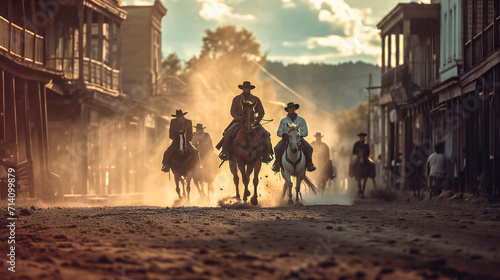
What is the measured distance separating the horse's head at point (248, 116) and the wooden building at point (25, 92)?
6.64 m

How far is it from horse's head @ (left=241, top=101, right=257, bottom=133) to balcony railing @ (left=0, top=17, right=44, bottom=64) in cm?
738

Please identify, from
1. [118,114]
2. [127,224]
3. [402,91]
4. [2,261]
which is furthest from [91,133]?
[2,261]

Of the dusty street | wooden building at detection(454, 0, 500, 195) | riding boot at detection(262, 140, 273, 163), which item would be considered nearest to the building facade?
wooden building at detection(454, 0, 500, 195)

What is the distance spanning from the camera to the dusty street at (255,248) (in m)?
6.48

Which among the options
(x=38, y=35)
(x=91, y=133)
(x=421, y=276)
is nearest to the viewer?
(x=421, y=276)

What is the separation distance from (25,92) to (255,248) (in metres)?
14.2

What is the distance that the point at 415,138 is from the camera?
3441 centimetres

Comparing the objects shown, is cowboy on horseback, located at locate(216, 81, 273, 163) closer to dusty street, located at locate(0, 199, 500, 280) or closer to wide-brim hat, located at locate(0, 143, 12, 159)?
dusty street, located at locate(0, 199, 500, 280)

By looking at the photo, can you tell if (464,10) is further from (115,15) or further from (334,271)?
(334,271)

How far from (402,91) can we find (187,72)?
35978 millimetres

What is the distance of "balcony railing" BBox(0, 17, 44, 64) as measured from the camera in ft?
64.6

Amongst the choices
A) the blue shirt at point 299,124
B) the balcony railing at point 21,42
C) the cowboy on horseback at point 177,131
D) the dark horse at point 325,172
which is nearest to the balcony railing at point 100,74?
the balcony railing at point 21,42

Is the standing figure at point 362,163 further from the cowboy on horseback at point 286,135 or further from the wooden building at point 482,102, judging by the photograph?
the cowboy on horseback at point 286,135

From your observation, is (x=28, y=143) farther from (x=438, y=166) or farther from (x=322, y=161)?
(x=438, y=166)
